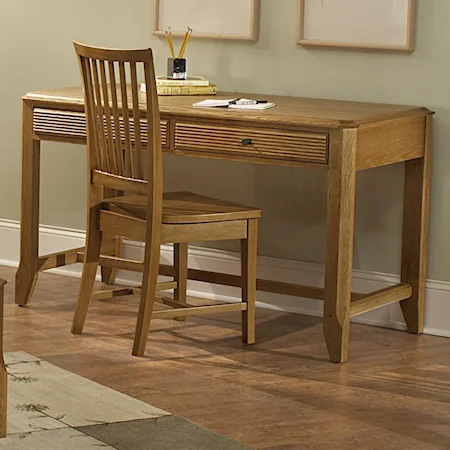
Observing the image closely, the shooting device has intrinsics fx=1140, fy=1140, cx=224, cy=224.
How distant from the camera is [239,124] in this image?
3.73 m

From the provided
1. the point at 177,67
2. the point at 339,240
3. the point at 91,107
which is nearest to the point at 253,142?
the point at 339,240

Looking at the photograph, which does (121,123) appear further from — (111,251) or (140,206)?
(111,251)

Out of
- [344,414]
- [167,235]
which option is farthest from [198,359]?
[344,414]

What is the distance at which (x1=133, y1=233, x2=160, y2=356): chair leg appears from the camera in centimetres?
364

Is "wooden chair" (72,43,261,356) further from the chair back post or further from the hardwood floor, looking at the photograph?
the hardwood floor

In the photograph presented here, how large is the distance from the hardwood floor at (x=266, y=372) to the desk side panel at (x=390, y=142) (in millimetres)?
645

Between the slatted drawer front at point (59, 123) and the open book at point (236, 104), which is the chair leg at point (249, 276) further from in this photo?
the slatted drawer front at point (59, 123)

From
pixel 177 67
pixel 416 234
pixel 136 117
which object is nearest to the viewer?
pixel 136 117

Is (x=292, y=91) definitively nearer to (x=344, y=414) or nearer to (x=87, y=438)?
(x=344, y=414)

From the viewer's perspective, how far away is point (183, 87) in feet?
13.8

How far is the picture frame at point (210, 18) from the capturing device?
4.34 m

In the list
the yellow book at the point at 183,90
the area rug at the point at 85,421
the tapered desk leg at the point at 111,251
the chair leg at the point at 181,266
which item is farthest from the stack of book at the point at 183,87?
the area rug at the point at 85,421

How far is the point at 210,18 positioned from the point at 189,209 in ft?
3.32

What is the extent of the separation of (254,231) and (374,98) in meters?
0.71
